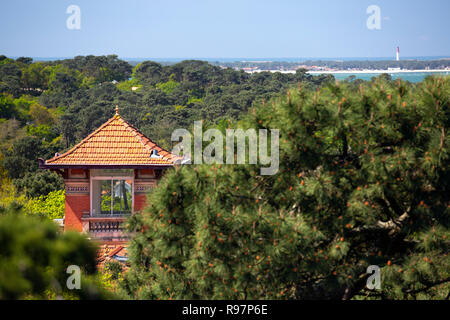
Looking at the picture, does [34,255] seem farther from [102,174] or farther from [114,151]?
[114,151]

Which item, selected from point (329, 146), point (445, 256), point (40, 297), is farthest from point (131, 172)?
point (40, 297)

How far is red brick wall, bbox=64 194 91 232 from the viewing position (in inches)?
518

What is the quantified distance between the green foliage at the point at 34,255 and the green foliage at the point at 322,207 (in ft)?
7.89

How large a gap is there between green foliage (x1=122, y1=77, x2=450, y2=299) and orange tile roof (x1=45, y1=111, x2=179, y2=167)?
605 cm

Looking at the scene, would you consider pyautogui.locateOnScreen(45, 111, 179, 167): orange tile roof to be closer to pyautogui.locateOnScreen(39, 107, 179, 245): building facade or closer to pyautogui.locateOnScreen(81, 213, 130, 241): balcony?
pyautogui.locateOnScreen(39, 107, 179, 245): building facade

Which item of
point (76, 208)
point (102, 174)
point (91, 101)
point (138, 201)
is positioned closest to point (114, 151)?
point (102, 174)

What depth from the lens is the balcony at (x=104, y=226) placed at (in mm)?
12930

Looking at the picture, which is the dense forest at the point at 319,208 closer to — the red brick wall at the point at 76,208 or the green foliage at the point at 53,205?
the red brick wall at the point at 76,208

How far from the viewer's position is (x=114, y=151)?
13398 millimetres

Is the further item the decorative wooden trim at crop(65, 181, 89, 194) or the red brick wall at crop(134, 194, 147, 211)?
the decorative wooden trim at crop(65, 181, 89, 194)

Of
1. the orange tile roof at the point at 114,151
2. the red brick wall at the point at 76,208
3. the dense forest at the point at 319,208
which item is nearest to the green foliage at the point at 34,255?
the dense forest at the point at 319,208

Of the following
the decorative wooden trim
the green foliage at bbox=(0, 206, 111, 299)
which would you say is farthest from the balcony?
the green foliage at bbox=(0, 206, 111, 299)

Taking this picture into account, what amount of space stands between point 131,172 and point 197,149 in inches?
246
